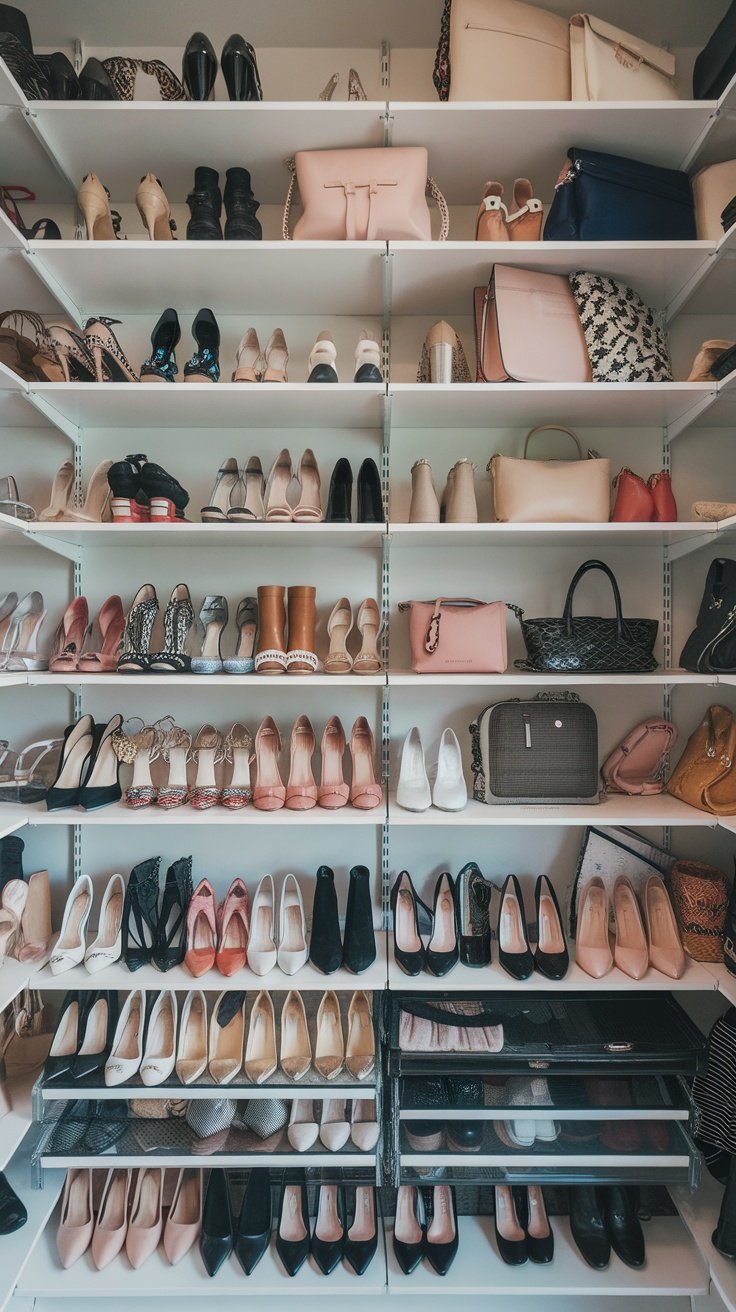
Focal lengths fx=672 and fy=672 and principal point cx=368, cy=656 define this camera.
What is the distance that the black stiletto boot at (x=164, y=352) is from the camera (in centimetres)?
184

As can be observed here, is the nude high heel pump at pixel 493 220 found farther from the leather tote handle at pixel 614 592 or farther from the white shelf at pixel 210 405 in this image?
the leather tote handle at pixel 614 592

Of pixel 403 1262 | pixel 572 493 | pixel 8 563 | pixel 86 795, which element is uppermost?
pixel 572 493

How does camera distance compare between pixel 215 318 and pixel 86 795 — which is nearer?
pixel 86 795

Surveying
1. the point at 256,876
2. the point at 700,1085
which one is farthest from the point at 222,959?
the point at 700,1085

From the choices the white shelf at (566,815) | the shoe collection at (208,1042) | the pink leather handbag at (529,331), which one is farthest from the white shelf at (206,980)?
the pink leather handbag at (529,331)

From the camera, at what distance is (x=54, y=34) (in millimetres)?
2051

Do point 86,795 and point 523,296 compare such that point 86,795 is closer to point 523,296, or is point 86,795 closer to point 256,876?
point 256,876

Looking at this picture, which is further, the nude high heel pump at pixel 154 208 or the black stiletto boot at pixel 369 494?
the black stiletto boot at pixel 369 494

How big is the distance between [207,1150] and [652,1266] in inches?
47.8

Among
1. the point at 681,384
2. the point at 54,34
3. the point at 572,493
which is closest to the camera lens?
the point at 681,384

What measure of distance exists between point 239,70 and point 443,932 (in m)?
2.39

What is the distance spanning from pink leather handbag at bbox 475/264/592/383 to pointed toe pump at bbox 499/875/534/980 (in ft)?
4.74

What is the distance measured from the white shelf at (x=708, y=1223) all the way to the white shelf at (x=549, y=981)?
0.60 meters

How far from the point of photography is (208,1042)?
1.90 metres
